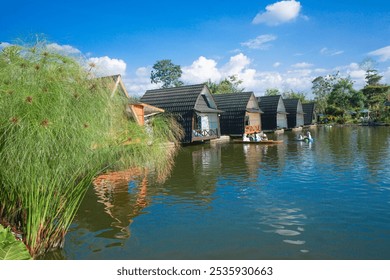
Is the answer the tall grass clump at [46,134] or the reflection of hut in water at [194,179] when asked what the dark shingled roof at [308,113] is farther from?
the tall grass clump at [46,134]

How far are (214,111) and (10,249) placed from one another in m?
27.2

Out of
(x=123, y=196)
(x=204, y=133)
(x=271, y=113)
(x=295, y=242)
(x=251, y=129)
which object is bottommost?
(x=295, y=242)

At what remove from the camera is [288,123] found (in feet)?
178

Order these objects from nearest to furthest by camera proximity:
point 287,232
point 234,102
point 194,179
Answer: point 287,232 < point 194,179 < point 234,102

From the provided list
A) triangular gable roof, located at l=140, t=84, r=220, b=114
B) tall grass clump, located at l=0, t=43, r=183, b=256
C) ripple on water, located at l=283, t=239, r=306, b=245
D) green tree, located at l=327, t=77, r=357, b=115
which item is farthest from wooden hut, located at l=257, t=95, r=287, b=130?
tall grass clump, located at l=0, t=43, r=183, b=256

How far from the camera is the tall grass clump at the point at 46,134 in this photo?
4.69 meters

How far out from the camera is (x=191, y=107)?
28.0m

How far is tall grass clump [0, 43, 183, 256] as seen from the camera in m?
4.69

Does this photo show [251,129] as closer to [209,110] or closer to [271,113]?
[209,110]

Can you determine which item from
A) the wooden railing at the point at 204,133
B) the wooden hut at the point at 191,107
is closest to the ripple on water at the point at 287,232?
the wooden hut at the point at 191,107

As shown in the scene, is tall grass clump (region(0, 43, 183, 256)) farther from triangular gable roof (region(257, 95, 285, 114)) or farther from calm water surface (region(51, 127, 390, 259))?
triangular gable roof (region(257, 95, 285, 114))

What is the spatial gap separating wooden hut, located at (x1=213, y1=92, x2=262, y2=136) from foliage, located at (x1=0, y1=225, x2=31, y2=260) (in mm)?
31588

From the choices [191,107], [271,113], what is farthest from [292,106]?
[191,107]
